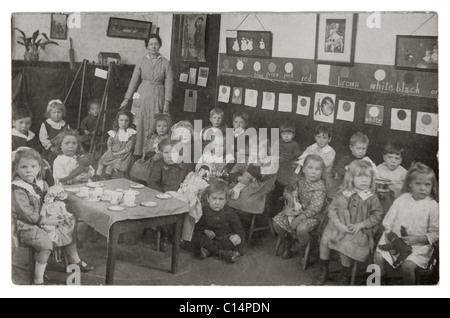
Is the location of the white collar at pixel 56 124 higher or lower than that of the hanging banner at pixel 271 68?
lower

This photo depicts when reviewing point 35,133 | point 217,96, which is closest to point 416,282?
point 217,96

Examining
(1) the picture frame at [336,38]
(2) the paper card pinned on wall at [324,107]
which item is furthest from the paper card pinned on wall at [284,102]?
(1) the picture frame at [336,38]

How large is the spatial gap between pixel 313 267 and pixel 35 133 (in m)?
1.74

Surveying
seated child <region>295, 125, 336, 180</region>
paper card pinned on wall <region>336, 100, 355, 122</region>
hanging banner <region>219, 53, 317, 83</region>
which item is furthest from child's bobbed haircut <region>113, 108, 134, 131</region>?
paper card pinned on wall <region>336, 100, 355, 122</region>

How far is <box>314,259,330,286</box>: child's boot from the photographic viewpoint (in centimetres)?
347

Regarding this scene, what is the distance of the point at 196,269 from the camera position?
352 cm

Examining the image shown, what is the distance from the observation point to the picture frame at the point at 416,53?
11.0ft

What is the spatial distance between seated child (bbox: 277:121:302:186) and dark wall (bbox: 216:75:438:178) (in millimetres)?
32

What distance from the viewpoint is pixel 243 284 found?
3514 mm

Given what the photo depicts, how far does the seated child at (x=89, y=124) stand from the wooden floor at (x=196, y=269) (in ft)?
1.69

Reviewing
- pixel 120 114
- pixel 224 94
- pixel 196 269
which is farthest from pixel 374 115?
pixel 120 114

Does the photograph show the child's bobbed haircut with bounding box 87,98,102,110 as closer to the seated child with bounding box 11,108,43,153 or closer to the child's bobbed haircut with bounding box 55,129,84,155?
the child's bobbed haircut with bounding box 55,129,84,155

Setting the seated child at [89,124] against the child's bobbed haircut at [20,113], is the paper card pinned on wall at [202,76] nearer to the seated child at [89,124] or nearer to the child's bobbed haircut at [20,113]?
the seated child at [89,124]

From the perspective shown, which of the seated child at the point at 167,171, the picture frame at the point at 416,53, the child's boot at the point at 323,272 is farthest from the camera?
the seated child at the point at 167,171
